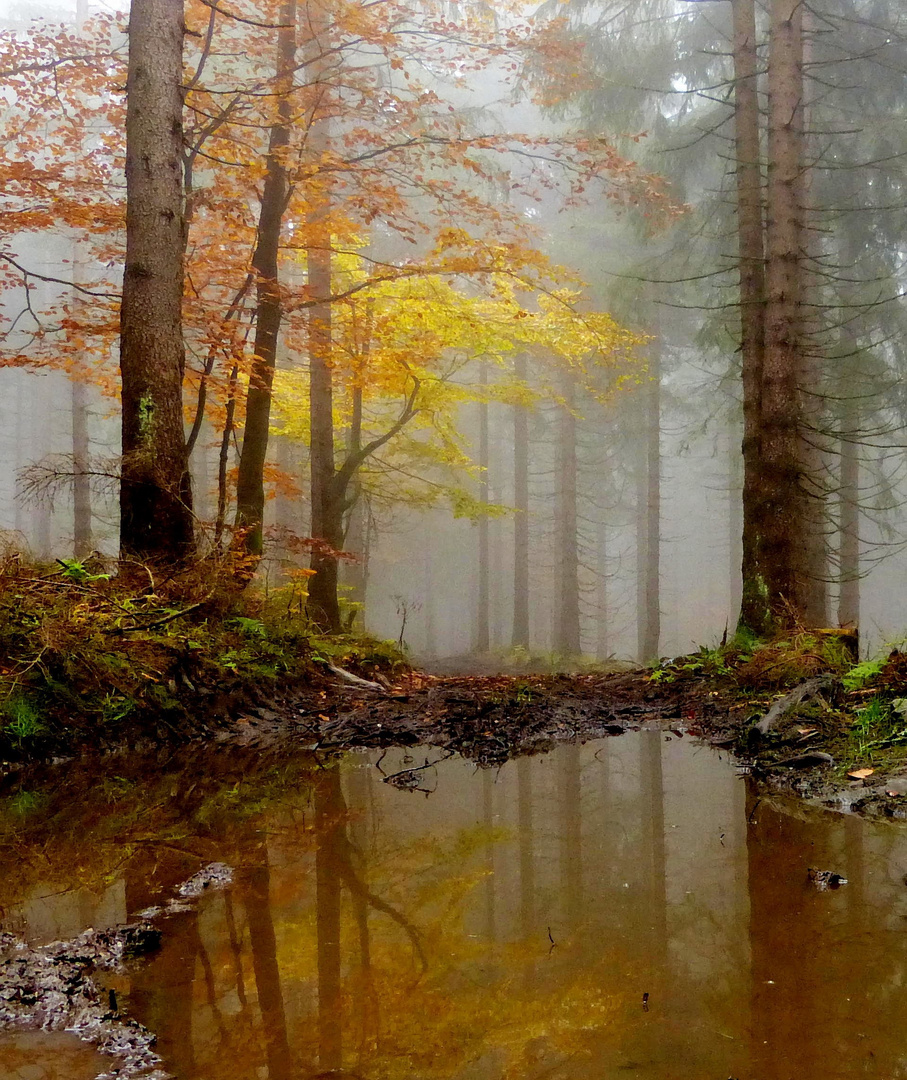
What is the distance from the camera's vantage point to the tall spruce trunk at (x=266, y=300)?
865 centimetres

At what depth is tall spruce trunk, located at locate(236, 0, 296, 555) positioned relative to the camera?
340 inches

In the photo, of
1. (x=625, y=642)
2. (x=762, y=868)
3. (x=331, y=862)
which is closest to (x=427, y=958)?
(x=331, y=862)

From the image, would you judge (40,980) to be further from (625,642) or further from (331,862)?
(625,642)

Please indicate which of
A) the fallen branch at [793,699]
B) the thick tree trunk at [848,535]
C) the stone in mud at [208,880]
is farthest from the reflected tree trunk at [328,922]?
the thick tree trunk at [848,535]

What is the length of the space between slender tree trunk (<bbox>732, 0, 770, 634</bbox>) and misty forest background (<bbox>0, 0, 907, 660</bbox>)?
15 cm

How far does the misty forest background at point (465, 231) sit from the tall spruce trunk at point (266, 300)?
0.10 metres

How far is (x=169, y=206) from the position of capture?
6016 mm

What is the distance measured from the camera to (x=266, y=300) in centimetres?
891

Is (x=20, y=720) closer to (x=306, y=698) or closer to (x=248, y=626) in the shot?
(x=248, y=626)

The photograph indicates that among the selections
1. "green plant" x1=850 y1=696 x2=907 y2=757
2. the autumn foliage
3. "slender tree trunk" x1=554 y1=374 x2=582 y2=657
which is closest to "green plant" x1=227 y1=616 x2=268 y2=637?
the autumn foliage

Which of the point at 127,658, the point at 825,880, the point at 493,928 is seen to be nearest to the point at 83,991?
the point at 493,928

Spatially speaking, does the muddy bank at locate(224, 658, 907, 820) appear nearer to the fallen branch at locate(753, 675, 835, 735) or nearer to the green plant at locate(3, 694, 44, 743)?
the fallen branch at locate(753, 675, 835, 735)

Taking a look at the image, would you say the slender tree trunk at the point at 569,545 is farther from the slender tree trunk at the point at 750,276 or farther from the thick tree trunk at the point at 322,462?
the slender tree trunk at the point at 750,276

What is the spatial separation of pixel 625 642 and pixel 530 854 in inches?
1865
